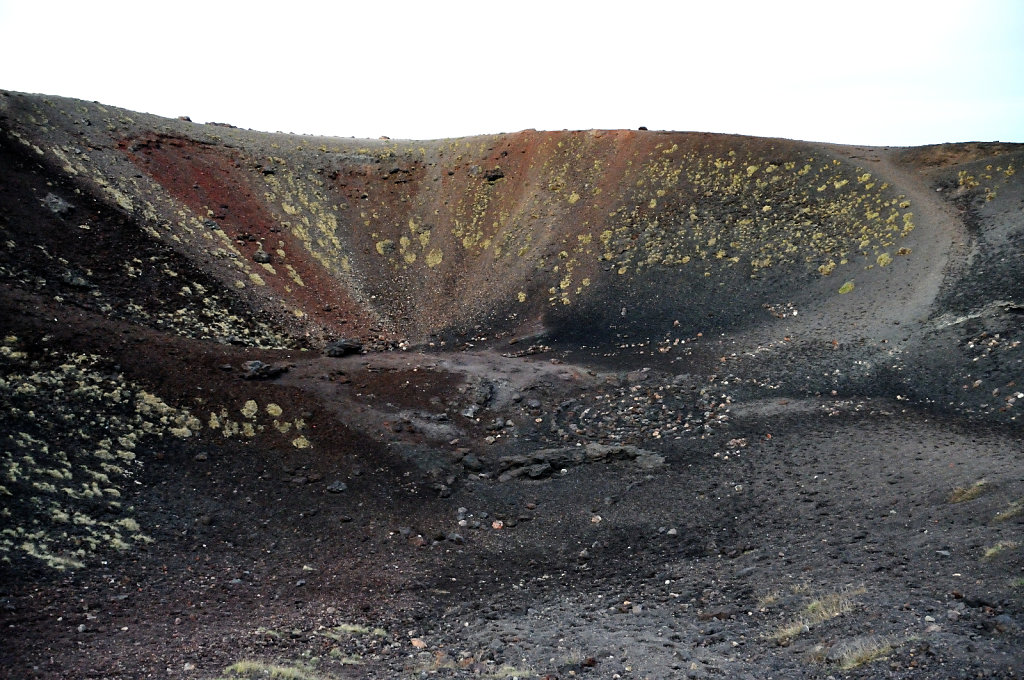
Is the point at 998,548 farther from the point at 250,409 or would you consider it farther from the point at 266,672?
the point at 250,409

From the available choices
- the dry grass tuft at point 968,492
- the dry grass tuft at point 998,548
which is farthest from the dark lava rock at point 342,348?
the dry grass tuft at point 998,548

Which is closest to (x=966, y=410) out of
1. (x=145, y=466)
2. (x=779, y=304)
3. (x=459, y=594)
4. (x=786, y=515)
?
(x=786, y=515)

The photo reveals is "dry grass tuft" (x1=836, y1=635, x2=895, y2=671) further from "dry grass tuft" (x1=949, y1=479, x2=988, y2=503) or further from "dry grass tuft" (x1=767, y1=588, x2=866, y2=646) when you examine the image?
"dry grass tuft" (x1=949, y1=479, x2=988, y2=503)

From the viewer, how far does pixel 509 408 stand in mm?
21734

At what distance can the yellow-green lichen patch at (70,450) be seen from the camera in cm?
1339

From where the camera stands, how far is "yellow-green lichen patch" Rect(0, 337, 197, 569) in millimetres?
13391

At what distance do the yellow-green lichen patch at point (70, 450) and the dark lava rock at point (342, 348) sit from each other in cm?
685

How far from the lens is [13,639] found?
35.4 feet

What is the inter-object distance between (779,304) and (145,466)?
2092 cm

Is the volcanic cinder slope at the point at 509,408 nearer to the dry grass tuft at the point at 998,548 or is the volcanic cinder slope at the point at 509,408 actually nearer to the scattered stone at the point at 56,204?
the dry grass tuft at the point at 998,548

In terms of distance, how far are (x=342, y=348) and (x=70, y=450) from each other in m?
9.99

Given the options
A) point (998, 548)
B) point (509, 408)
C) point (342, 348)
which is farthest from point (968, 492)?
point (342, 348)

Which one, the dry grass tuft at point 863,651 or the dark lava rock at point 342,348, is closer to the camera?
the dry grass tuft at point 863,651

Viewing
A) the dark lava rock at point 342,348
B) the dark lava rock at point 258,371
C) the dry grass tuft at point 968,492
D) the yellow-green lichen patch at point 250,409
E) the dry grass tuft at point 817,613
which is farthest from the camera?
the dark lava rock at point 342,348
